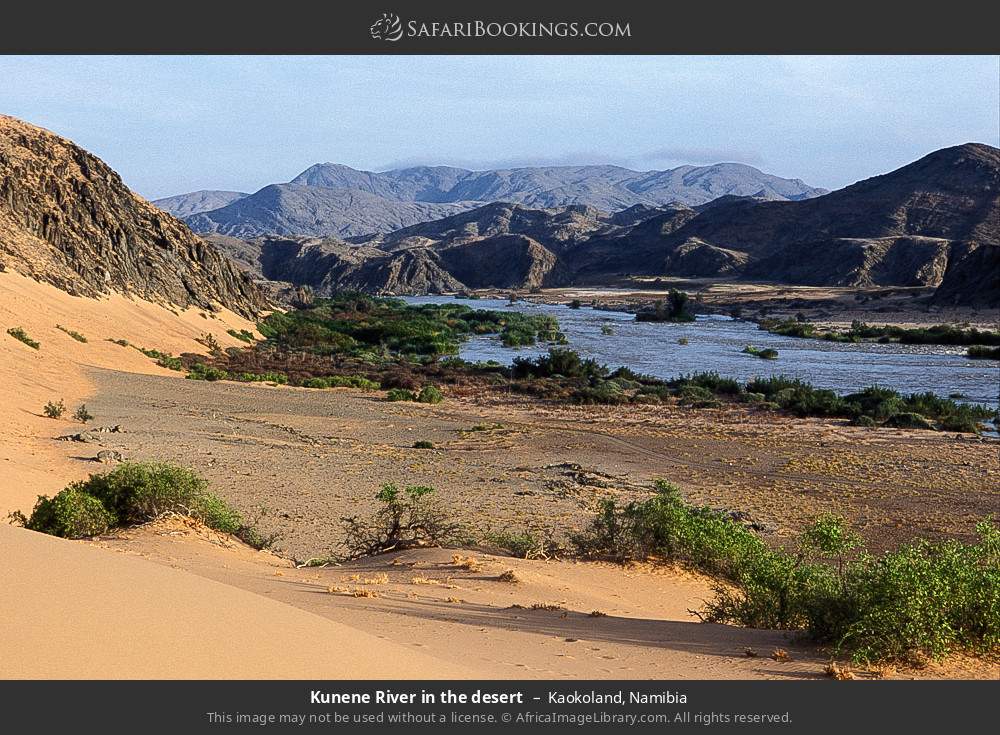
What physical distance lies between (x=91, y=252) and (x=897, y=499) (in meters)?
37.8

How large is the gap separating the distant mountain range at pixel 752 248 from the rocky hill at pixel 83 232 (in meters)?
67.2

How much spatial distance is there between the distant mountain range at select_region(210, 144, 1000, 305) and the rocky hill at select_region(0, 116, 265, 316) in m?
67.2

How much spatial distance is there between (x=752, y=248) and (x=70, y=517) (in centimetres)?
12499

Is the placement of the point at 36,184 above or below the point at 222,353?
above

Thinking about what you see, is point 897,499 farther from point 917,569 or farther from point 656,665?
point 656,665

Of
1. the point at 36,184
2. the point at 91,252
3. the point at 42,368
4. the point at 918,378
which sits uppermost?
the point at 36,184

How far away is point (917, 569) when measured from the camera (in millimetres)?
5672

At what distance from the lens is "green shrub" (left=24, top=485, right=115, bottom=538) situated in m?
8.81

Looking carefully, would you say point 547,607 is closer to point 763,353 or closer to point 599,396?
point 599,396

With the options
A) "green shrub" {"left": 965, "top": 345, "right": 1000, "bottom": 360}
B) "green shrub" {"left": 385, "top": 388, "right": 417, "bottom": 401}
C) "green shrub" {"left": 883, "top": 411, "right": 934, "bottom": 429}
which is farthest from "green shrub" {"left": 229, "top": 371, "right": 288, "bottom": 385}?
"green shrub" {"left": 965, "top": 345, "right": 1000, "bottom": 360}

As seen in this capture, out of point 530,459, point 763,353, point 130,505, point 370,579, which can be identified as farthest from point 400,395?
point 763,353

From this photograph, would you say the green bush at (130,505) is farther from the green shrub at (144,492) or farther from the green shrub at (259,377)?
the green shrub at (259,377)

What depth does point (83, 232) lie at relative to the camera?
133 feet

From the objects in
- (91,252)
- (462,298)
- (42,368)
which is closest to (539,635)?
(42,368)
